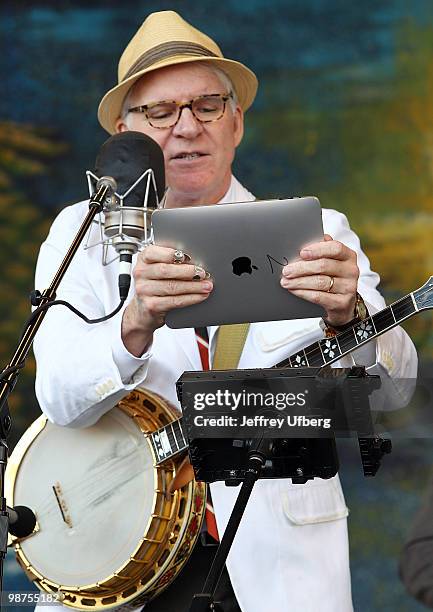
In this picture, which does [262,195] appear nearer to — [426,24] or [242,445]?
[426,24]

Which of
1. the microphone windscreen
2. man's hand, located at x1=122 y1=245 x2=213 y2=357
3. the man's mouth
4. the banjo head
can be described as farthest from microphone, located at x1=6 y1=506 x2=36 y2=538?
the man's mouth

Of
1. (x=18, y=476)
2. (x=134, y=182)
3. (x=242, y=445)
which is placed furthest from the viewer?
(x=18, y=476)

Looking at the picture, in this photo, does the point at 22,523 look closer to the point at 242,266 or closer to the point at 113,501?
the point at 113,501

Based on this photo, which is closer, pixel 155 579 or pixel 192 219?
pixel 192 219

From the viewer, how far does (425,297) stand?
8.21 ft

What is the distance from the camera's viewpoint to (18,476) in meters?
3.03

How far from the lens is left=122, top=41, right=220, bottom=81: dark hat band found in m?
3.25

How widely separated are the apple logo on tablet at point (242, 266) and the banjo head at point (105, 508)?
25.2 inches

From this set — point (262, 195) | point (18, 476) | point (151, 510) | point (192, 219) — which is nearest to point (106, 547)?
point (151, 510)

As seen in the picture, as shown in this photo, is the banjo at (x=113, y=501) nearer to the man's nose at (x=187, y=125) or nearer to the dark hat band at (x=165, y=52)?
the man's nose at (x=187, y=125)

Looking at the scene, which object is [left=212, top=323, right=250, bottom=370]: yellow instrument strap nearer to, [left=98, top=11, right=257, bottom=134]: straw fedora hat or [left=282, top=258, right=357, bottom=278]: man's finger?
[left=282, top=258, right=357, bottom=278]: man's finger

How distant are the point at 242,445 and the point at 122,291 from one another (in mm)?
504

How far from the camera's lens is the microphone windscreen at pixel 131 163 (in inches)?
97.8

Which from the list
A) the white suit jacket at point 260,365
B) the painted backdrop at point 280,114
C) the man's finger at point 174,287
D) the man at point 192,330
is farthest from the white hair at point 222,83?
the painted backdrop at point 280,114
